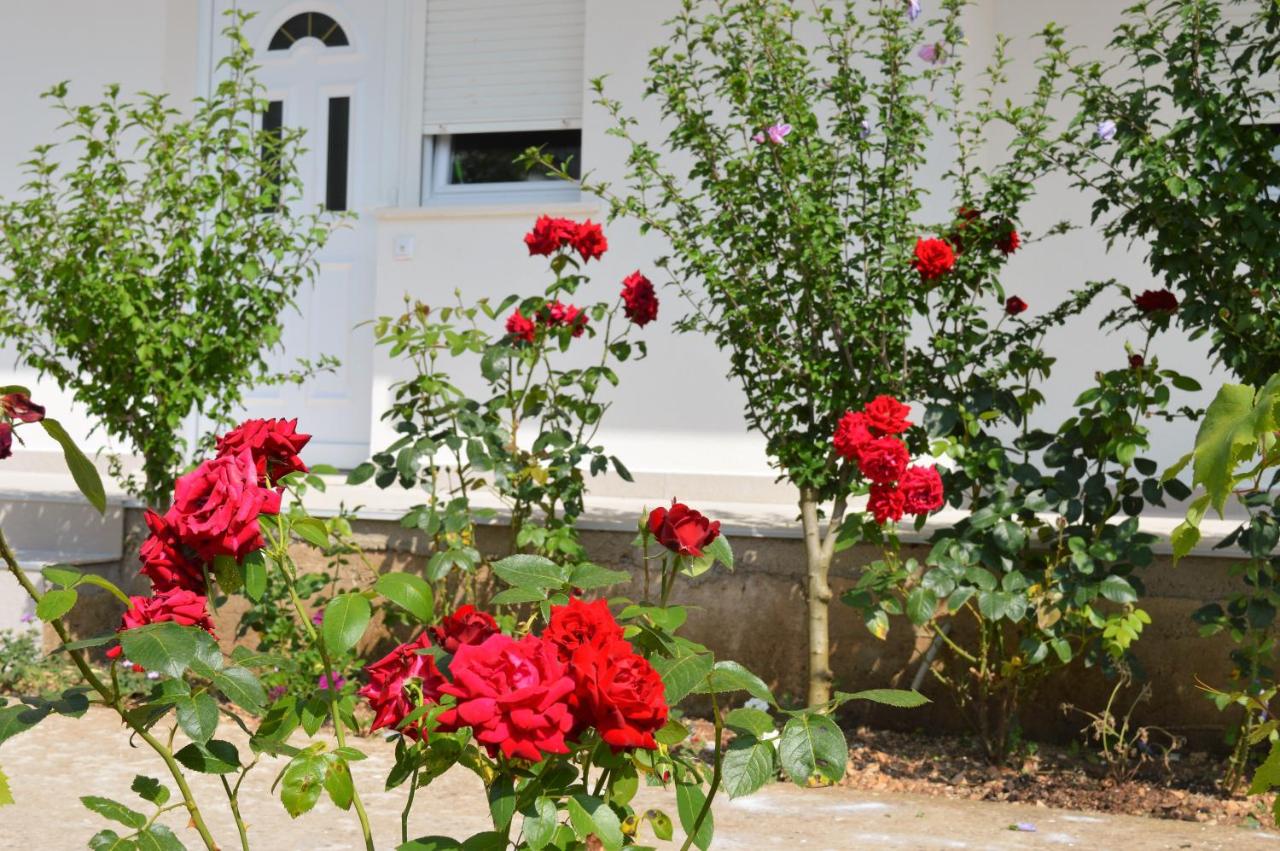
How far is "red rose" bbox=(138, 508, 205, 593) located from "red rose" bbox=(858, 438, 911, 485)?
212cm

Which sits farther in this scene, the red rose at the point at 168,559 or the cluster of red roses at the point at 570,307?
the cluster of red roses at the point at 570,307

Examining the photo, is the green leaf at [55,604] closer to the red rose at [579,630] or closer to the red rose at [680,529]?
the red rose at [579,630]

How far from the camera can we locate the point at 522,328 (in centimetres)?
417

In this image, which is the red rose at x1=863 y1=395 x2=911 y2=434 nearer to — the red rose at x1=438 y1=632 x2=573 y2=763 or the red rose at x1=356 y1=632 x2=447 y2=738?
the red rose at x1=356 y1=632 x2=447 y2=738

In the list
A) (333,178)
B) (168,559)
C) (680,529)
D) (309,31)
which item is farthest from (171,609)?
(309,31)

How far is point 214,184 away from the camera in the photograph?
4.55 meters

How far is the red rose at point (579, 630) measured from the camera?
129cm

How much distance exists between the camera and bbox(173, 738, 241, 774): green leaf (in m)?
1.56

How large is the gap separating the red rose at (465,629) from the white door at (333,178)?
5307 millimetres

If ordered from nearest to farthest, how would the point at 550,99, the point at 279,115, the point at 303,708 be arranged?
1. the point at 303,708
2. the point at 550,99
3. the point at 279,115

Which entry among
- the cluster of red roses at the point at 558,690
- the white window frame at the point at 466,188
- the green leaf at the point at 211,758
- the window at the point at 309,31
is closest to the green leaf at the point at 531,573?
the cluster of red roses at the point at 558,690

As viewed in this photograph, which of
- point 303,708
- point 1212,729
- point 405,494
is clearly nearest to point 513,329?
point 405,494

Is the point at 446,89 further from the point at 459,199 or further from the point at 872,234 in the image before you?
the point at 872,234

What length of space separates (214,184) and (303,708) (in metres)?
3.30
